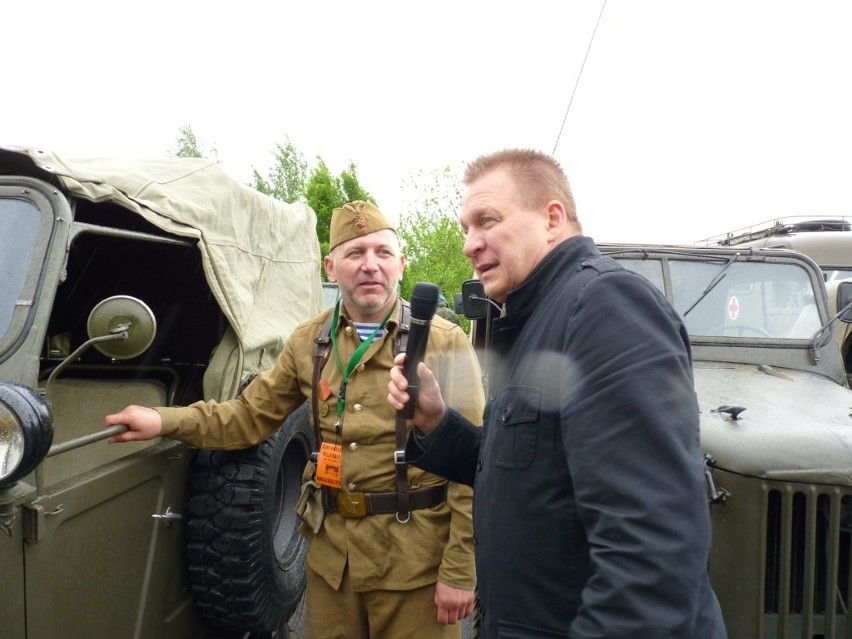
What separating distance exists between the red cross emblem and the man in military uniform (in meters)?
2.17

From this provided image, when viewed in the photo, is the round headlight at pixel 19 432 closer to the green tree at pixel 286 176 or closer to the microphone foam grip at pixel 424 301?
the microphone foam grip at pixel 424 301

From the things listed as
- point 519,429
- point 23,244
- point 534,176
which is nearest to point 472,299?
point 23,244

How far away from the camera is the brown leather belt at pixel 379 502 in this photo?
7.86 ft

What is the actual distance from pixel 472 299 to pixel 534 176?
2.78 metres

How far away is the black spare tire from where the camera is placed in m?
2.81

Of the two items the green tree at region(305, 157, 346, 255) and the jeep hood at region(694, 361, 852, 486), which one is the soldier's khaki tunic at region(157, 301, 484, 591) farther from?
the green tree at region(305, 157, 346, 255)

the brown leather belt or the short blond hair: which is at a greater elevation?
the short blond hair

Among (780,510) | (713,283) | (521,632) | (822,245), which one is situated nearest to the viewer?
(521,632)

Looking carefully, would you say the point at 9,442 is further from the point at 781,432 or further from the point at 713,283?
the point at 713,283

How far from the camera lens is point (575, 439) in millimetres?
1191

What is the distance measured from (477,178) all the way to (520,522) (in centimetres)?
76

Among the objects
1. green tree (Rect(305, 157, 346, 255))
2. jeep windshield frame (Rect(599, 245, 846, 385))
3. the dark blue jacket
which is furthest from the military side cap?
green tree (Rect(305, 157, 346, 255))

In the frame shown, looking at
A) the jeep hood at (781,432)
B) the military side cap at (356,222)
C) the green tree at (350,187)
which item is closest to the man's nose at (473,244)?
the military side cap at (356,222)

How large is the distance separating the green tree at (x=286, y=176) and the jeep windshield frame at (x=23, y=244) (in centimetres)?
2666
